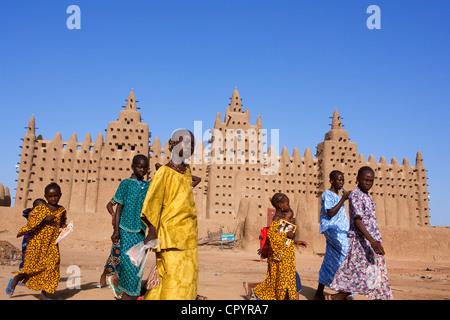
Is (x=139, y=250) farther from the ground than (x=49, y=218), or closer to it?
closer to it

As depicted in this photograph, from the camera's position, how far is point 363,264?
4512mm

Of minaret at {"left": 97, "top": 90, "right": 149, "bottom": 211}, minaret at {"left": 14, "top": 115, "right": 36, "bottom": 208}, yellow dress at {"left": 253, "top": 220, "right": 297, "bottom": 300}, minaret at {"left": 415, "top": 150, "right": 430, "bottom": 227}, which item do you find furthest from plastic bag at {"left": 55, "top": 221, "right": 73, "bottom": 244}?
minaret at {"left": 415, "top": 150, "right": 430, "bottom": 227}

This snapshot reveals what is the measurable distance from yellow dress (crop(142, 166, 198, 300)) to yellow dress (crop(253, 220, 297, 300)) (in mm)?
1410

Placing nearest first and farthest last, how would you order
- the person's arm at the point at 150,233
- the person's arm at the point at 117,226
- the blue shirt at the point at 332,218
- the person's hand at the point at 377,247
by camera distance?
the person's arm at the point at 150,233
the person's hand at the point at 377,247
the person's arm at the point at 117,226
the blue shirt at the point at 332,218

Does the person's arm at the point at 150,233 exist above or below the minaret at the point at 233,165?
below

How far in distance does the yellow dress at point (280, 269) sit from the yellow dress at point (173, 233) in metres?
1.41

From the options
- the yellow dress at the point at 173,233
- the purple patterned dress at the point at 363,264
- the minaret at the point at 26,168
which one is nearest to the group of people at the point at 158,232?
the yellow dress at the point at 173,233

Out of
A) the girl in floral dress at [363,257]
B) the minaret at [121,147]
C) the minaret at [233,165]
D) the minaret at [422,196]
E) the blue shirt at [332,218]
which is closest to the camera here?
the girl in floral dress at [363,257]

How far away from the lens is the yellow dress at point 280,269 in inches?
184

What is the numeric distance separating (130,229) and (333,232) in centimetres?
306

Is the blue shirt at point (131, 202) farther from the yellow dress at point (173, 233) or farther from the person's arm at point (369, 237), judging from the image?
the person's arm at point (369, 237)

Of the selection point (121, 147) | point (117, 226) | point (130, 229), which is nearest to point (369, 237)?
point (130, 229)

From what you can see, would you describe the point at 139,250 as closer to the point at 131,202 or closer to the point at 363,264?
the point at 131,202

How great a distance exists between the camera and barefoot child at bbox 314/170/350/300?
220 inches
